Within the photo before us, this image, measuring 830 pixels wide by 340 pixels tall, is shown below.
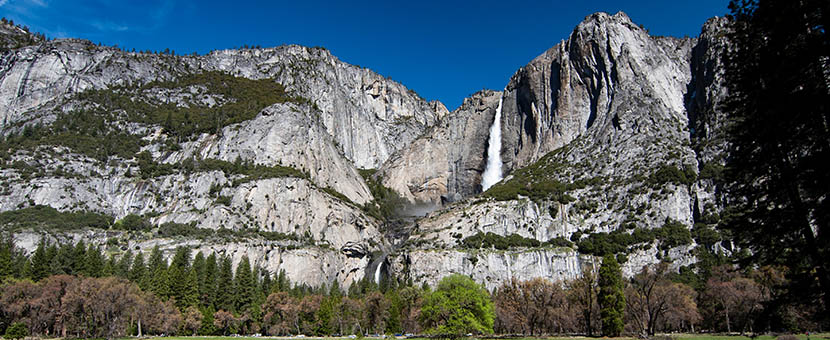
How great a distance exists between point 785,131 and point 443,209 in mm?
144685

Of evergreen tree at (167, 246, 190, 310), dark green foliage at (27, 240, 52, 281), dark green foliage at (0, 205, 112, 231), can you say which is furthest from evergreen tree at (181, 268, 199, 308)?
dark green foliage at (0, 205, 112, 231)

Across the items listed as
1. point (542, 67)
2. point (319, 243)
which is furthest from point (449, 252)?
point (542, 67)

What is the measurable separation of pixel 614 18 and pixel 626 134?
53370 millimetres

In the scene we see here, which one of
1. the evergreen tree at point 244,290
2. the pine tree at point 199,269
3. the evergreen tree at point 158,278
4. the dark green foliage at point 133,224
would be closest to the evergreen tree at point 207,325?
the pine tree at point 199,269

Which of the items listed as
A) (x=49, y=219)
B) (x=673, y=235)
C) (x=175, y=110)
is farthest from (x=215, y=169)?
(x=673, y=235)

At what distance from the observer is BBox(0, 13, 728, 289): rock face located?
128m

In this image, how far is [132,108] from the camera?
175625 mm

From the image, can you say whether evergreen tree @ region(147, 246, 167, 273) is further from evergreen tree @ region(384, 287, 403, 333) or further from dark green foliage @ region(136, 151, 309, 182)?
evergreen tree @ region(384, 287, 403, 333)

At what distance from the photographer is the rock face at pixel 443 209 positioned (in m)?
128

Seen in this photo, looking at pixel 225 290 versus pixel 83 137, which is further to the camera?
pixel 83 137

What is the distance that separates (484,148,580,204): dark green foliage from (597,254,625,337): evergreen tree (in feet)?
258

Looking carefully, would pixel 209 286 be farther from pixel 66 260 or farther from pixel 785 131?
pixel 785 131

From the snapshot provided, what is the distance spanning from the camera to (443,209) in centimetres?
16075

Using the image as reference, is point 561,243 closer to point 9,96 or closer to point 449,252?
point 449,252
